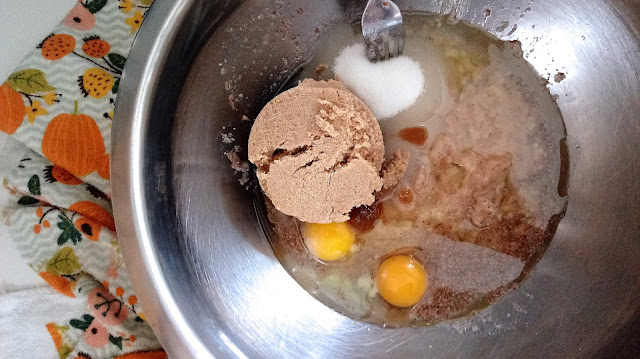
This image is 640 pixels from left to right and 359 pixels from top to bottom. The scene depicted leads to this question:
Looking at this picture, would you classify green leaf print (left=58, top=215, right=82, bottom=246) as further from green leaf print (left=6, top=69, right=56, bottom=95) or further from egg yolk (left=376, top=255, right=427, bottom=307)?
egg yolk (left=376, top=255, right=427, bottom=307)

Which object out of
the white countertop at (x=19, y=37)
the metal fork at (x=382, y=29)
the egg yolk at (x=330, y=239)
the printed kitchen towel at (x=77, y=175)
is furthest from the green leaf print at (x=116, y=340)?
the metal fork at (x=382, y=29)

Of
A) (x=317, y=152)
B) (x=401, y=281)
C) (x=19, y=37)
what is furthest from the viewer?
(x=19, y=37)

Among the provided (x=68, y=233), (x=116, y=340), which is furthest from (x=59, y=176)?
(x=116, y=340)

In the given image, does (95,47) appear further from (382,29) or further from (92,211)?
(382,29)

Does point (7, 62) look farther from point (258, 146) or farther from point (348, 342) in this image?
point (348, 342)

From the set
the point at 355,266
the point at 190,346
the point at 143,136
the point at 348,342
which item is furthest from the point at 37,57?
the point at 348,342

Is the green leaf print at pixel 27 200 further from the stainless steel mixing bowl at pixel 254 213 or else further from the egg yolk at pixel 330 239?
the egg yolk at pixel 330 239
